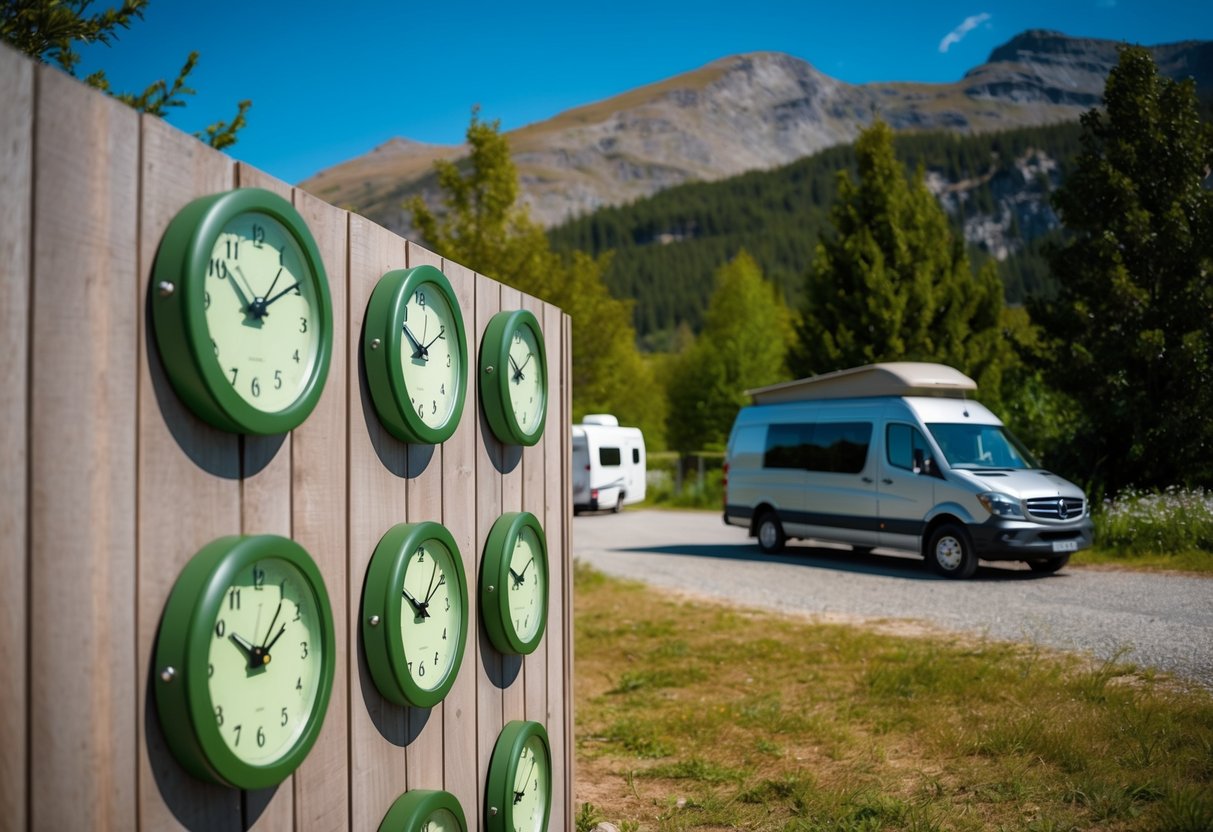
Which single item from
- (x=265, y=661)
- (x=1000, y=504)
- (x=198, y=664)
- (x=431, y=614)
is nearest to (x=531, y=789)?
(x=431, y=614)

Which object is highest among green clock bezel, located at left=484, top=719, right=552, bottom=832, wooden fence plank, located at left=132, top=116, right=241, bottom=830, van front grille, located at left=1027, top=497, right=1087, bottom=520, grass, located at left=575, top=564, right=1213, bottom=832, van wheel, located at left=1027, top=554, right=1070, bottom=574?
wooden fence plank, located at left=132, top=116, right=241, bottom=830

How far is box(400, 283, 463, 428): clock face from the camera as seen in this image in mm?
2615

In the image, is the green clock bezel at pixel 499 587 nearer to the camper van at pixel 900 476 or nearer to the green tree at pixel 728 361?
the camper van at pixel 900 476

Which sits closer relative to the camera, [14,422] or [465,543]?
[14,422]

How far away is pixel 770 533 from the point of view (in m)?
14.1

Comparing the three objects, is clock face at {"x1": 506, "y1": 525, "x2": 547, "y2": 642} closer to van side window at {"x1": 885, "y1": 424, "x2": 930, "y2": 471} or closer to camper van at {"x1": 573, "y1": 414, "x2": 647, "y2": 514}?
van side window at {"x1": 885, "y1": 424, "x2": 930, "y2": 471}

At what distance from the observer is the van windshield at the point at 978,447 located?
38.3 feet

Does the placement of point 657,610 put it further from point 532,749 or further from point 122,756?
point 122,756

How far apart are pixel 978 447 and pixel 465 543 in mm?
10172

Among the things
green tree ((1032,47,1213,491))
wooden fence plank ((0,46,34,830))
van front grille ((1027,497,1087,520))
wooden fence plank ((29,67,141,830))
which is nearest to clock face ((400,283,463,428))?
wooden fence plank ((29,67,141,830))

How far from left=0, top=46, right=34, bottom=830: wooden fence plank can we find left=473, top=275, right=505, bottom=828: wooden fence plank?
5.46ft

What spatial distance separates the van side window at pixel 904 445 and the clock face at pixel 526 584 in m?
9.16

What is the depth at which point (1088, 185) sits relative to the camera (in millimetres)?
13711

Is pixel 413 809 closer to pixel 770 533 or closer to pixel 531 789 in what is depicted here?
pixel 531 789
